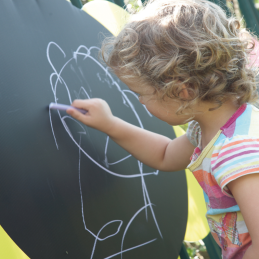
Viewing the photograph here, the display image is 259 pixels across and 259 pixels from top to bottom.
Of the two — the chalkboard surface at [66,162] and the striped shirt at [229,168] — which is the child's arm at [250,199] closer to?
the striped shirt at [229,168]

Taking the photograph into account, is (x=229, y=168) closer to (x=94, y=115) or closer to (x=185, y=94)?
(x=185, y=94)

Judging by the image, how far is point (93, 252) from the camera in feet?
2.81

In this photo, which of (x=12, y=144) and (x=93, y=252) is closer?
(x=12, y=144)

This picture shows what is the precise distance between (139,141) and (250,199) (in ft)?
1.48

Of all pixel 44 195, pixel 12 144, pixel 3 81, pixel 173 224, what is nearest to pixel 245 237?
pixel 173 224

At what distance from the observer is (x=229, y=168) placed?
2.22 feet

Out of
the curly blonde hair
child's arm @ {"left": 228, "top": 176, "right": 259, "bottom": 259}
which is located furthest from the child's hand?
A: child's arm @ {"left": 228, "top": 176, "right": 259, "bottom": 259}

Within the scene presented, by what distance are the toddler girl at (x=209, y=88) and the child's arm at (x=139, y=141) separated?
0.08 meters

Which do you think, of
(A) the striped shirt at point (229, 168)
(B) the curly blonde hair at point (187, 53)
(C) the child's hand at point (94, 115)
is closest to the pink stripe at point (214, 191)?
(A) the striped shirt at point (229, 168)

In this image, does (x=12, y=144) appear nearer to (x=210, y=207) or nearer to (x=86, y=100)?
(x=86, y=100)

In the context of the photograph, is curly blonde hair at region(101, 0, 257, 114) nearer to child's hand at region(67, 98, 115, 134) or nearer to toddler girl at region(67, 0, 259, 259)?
toddler girl at region(67, 0, 259, 259)

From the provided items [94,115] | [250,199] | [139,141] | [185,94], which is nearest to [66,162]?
[94,115]

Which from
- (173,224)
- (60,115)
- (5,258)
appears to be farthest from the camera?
(173,224)

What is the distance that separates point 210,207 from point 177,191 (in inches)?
14.7
